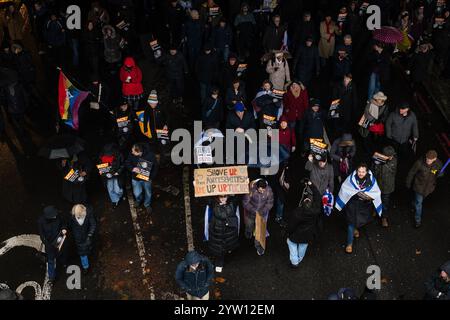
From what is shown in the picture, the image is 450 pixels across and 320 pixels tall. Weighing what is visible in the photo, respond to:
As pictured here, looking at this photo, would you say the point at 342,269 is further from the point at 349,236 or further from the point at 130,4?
the point at 130,4

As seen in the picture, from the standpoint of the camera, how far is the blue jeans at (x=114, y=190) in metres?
12.2

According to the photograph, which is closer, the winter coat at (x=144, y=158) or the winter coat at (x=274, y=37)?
the winter coat at (x=144, y=158)

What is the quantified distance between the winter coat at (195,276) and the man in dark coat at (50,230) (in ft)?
7.88

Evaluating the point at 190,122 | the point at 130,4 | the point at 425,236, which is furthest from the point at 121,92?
the point at 425,236

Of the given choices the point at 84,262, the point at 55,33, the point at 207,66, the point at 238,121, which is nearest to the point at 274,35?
the point at 207,66

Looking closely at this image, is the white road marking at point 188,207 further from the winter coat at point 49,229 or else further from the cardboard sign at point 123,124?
the winter coat at point 49,229

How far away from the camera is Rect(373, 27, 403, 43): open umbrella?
48.4 ft

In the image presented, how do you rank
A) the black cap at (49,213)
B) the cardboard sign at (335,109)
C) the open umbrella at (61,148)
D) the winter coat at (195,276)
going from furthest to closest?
the cardboard sign at (335,109) → the open umbrella at (61,148) → the black cap at (49,213) → the winter coat at (195,276)

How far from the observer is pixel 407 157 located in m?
14.0

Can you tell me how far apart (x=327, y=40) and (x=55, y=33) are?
757cm

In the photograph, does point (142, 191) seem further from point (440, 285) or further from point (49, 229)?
point (440, 285)

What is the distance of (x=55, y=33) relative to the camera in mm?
16391

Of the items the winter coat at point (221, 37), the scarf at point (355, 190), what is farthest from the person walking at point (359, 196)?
the winter coat at point (221, 37)

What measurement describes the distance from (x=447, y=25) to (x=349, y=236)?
8121 mm
